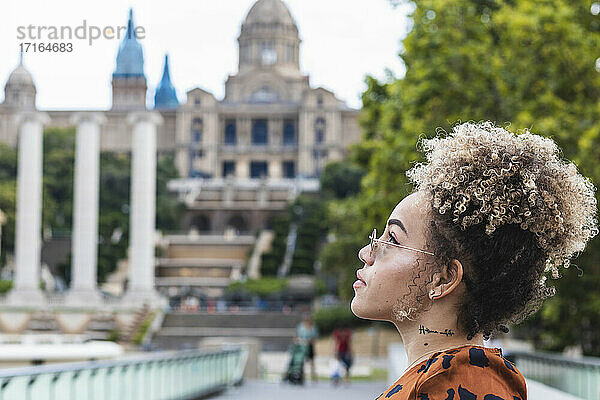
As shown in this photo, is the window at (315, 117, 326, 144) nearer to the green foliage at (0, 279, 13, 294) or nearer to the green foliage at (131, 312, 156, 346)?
the green foliage at (0, 279, 13, 294)

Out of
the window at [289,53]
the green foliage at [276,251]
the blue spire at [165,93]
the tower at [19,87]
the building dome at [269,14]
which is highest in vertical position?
the building dome at [269,14]

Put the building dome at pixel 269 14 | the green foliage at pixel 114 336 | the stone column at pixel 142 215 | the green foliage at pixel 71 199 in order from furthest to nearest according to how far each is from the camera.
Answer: the building dome at pixel 269 14 < the green foliage at pixel 71 199 < the stone column at pixel 142 215 < the green foliage at pixel 114 336

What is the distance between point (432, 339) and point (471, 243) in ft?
0.83

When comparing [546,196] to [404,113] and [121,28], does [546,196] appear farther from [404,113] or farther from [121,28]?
[404,113]

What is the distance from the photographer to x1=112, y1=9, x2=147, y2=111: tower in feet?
182

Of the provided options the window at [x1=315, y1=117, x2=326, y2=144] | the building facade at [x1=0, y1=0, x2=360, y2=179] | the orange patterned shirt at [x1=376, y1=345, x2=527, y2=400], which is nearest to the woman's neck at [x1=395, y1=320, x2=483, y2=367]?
the orange patterned shirt at [x1=376, y1=345, x2=527, y2=400]

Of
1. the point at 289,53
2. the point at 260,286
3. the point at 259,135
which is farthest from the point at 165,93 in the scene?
the point at 260,286

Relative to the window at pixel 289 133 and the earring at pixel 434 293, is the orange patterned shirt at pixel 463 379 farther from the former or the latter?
the window at pixel 289 133

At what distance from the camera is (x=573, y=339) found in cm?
1800

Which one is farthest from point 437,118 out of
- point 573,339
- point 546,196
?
point 546,196

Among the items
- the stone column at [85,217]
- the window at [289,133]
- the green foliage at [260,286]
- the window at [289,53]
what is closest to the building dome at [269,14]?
the window at [289,53]

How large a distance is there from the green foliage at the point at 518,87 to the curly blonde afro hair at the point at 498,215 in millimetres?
12535

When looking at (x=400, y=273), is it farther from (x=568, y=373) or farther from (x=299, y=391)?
(x=299, y=391)

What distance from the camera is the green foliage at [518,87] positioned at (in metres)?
16.3
